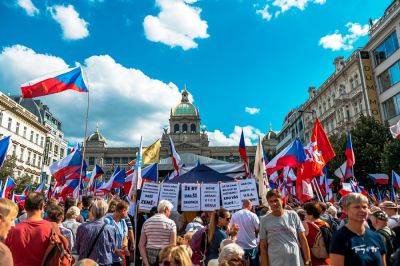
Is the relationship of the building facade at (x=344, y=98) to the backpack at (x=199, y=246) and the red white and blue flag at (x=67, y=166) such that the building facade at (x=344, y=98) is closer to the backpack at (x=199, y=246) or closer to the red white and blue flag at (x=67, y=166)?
the red white and blue flag at (x=67, y=166)

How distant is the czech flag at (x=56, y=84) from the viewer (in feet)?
35.1

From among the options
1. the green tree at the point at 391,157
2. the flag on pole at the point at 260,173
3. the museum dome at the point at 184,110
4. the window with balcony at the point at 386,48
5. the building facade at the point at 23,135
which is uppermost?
the museum dome at the point at 184,110

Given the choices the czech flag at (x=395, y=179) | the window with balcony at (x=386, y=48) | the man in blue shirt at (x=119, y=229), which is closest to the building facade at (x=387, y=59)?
the window with balcony at (x=386, y=48)

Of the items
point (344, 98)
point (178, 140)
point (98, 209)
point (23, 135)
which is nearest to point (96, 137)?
point (178, 140)

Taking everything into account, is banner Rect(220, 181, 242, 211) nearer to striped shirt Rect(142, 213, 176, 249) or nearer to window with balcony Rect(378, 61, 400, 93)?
striped shirt Rect(142, 213, 176, 249)

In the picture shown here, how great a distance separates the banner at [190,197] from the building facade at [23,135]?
147ft

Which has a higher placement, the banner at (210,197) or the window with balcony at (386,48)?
the window with balcony at (386,48)

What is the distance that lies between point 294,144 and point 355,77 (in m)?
33.3

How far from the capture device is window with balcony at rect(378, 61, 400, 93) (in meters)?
34.7

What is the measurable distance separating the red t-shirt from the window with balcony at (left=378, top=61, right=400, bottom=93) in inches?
1489

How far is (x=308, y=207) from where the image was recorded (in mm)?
5703

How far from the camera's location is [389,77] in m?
36.3

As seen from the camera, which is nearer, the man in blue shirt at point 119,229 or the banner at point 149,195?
the man in blue shirt at point 119,229

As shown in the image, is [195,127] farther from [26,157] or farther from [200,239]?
[200,239]
